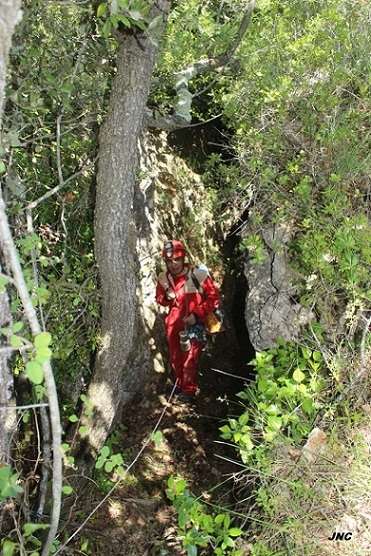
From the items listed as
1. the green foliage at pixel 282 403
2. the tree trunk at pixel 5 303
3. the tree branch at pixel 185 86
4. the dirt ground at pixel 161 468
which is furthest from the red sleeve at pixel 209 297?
the tree trunk at pixel 5 303

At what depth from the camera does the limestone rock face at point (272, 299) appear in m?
4.21

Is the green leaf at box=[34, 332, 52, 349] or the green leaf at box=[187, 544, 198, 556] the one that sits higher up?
the green leaf at box=[34, 332, 52, 349]

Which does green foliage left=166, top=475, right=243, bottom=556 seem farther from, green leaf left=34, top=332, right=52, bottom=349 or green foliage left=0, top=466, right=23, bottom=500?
green leaf left=34, top=332, right=52, bottom=349

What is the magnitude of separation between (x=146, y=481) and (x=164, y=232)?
318 centimetres

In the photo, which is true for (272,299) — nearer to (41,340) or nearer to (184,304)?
(184,304)

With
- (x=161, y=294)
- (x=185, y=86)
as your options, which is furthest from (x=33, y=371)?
(x=185, y=86)

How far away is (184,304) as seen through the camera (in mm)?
4996

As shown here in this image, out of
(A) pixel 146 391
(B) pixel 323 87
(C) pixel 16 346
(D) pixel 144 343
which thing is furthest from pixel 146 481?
(B) pixel 323 87

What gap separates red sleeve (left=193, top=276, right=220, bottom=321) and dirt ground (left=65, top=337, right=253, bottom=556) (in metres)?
1.09

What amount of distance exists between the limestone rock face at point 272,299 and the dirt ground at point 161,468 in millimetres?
849

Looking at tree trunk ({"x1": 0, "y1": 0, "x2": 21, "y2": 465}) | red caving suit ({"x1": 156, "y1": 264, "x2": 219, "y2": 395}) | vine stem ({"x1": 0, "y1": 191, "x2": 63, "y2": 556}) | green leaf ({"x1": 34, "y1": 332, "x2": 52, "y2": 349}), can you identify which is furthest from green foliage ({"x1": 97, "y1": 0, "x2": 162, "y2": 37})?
red caving suit ({"x1": 156, "y1": 264, "x2": 219, "y2": 395})

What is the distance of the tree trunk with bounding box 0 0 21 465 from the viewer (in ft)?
4.40

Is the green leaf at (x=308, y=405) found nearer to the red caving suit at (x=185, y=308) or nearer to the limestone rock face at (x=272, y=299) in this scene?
the limestone rock face at (x=272, y=299)

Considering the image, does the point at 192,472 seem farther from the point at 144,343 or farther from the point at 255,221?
the point at 255,221
